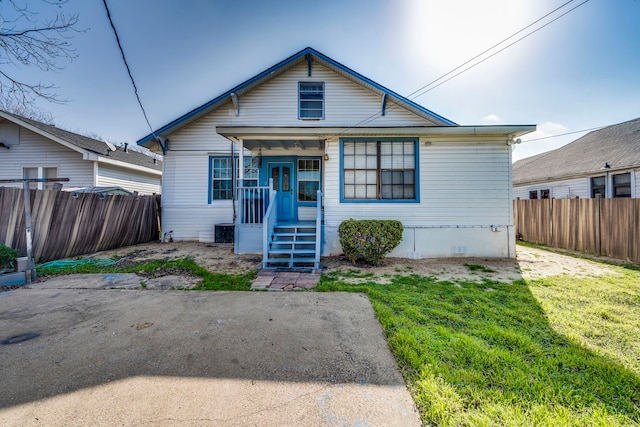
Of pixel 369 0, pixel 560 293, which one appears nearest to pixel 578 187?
pixel 560 293

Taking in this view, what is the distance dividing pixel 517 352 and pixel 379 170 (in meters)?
5.63

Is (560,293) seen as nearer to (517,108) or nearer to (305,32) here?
(517,108)

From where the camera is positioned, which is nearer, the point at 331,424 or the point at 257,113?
the point at 331,424

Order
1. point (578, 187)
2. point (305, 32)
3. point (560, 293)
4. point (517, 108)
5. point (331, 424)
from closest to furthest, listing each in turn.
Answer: point (331, 424) < point (560, 293) < point (305, 32) < point (517, 108) < point (578, 187)

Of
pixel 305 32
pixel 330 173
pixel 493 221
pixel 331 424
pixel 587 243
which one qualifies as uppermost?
pixel 305 32

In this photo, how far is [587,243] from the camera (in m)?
7.88

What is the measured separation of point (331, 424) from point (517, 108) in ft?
41.8

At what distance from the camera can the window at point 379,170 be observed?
297 inches

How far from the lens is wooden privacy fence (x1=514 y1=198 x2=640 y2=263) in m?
6.78

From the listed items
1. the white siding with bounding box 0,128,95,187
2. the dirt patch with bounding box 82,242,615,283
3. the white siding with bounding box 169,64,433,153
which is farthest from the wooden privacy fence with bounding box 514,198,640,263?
the white siding with bounding box 0,128,95,187

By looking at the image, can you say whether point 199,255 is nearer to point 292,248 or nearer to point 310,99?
point 292,248

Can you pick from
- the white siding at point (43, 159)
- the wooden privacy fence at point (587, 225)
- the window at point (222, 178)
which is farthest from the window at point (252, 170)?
the wooden privacy fence at point (587, 225)

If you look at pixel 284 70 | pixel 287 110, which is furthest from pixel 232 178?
pixel 284 70

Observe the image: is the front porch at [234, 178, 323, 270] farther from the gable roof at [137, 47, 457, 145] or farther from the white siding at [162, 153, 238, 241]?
the gable roof at [137, 47, 457, 145]
